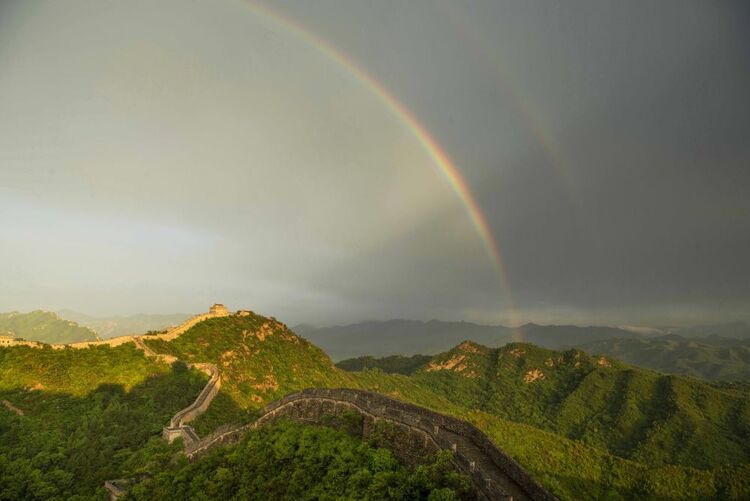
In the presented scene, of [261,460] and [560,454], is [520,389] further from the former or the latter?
[261,460]

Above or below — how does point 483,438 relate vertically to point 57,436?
above

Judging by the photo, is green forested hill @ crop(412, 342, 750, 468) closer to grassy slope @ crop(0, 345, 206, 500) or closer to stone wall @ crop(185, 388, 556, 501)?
stone wall @ crop(185, 388, 556, 501)

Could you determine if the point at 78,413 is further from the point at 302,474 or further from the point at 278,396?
the point at 302,474

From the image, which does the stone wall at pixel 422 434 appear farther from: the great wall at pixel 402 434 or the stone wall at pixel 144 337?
the stone wall at pixel 144 337

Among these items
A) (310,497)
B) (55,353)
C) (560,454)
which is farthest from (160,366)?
(560,454)

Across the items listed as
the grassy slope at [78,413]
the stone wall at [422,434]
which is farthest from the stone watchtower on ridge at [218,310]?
the stone wall at [422,434]

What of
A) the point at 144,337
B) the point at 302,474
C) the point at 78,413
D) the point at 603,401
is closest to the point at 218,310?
the point at 144,337

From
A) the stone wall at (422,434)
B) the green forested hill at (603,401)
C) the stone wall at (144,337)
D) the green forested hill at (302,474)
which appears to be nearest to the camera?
the stone wall at (422,434)

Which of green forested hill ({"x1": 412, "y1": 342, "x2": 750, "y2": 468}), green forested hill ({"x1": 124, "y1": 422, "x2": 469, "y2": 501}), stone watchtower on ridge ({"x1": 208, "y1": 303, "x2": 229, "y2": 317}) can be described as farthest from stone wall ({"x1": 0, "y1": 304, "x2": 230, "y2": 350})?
green forested hill ({"x1": 412, "y1": 342, "x2": 750, "y2": 468})
